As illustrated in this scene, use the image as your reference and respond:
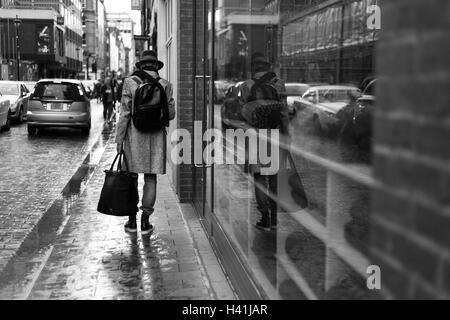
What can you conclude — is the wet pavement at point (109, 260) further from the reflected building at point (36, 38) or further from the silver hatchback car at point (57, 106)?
the reflected building at point (36, 38)

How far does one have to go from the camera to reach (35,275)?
16.0ft

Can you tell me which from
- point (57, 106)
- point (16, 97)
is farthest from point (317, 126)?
point (16, 97)

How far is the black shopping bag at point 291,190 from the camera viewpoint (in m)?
4.78

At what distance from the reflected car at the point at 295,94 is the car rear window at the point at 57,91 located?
1489 centimetres

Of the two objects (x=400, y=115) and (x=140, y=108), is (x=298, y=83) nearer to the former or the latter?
(x=140, y=108)

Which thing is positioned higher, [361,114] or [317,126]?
[361,114]

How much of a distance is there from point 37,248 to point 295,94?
9.48 ft

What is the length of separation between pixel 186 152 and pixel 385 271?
5.95 metres

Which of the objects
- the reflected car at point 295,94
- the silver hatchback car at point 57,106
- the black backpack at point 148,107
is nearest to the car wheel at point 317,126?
the reflected car at point 295,94

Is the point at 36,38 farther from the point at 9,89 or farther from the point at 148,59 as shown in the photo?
the point at 148,59

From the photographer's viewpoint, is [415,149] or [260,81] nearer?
[415,149]

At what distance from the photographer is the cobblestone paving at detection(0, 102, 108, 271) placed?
6590 millimetres

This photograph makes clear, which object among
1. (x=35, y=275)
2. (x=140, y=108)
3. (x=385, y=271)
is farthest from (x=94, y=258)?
(x=385, y=271)

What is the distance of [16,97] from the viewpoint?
23.0 m
